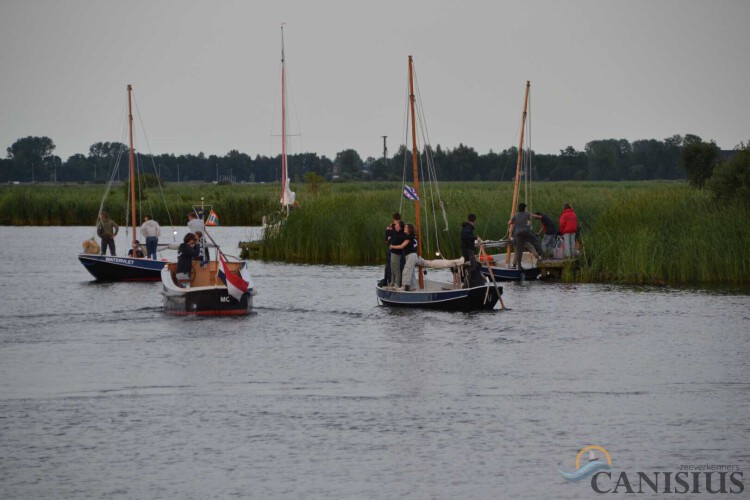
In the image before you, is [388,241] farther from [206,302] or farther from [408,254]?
[206,302]

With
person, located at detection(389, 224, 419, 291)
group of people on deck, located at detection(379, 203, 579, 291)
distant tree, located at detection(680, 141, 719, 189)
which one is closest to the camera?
person, located at detection(389, 224, 419, 291)

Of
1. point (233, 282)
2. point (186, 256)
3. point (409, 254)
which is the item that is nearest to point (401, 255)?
point (409, 254)

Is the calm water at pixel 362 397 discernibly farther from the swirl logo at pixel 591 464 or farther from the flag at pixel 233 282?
the flag at pixel 233 282

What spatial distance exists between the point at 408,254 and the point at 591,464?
14.8 m

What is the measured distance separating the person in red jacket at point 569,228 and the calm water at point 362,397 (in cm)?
574

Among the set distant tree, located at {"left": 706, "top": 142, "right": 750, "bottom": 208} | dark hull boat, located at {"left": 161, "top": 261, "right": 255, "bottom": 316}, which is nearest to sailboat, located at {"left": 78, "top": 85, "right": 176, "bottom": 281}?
dark hull boat, located at {"left": 161, "top": 261, "right": 255, "bottom": 316}

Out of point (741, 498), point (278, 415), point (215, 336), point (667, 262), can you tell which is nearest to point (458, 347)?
point (215, 336)

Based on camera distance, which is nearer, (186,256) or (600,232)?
(186,256)

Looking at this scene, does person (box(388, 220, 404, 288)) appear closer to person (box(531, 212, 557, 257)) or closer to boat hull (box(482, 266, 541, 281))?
boat hull (box(482, 266, 541, 281))

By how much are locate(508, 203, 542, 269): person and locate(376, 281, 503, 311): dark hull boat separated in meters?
7.45

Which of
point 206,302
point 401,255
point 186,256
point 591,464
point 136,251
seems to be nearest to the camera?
point 591,464

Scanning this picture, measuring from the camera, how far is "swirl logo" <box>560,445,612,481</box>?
14.7 m

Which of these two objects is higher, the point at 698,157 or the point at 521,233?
the point at 698,157

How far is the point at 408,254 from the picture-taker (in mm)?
29641
